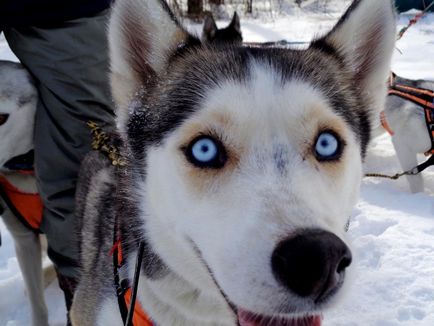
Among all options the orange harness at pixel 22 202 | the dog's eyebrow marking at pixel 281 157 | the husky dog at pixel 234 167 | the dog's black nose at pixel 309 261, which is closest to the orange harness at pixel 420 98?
the husky dog at pixel 234 167

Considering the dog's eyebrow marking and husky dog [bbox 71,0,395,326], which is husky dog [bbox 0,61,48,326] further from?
the dog's eyebrow marking

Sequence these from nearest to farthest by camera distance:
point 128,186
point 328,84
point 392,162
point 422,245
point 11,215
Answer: point 328,84 < point 128,186 < point 11,215 < point 422,245 < point 392,162

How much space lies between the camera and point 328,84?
4.93ft

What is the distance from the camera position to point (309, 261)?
1050 mm

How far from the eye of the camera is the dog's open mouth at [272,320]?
1248 mm

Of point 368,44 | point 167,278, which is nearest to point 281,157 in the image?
point 167,278

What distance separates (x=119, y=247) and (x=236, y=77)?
2.26 feet

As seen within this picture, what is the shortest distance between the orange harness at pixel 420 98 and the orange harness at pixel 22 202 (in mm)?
2717

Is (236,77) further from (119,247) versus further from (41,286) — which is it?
(41,286)

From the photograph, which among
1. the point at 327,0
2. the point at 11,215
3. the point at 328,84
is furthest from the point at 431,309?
the point at 327,0

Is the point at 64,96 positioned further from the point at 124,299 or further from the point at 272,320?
the point at 272,320

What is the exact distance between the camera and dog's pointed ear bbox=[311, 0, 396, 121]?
160cm

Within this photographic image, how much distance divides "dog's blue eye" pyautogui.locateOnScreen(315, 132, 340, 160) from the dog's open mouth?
1.36ft

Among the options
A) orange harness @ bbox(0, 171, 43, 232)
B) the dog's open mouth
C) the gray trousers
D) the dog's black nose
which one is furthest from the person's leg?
the dog's black nose
